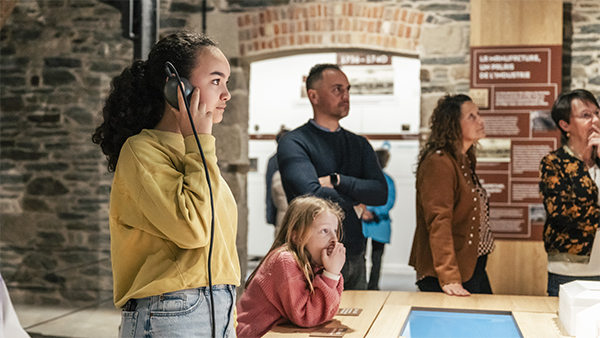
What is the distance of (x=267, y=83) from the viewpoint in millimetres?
5430

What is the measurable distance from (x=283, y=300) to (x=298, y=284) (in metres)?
0.08

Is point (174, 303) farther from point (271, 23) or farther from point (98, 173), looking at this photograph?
point (98, 173)

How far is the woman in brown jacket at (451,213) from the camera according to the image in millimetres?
3098

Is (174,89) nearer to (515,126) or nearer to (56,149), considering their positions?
(515,126)

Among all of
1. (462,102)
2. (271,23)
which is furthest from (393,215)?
(462,102)

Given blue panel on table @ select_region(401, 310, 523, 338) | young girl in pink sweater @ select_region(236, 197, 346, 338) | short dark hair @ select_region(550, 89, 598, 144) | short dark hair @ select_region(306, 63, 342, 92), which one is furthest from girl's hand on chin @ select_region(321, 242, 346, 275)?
short dark hair @ select_region(550, 89, 598, 144)

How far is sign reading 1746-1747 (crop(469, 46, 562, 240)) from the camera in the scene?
429 centimetres

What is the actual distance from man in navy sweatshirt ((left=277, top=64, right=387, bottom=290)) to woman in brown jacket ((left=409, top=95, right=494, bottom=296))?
0.35 meters

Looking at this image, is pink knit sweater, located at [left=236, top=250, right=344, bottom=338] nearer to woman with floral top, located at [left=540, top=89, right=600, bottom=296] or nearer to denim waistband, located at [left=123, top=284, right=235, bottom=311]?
denim waistband, located at [left=123, top=284, right=235, bottom=311]

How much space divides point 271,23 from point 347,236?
6.90ft

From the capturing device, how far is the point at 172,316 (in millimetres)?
1452

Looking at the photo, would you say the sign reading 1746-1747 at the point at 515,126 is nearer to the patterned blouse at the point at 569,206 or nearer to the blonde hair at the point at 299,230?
the patterned blouse at the point at 569,206

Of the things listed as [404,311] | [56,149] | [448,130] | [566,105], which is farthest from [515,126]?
[56,149]

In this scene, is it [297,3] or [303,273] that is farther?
[297,3]
